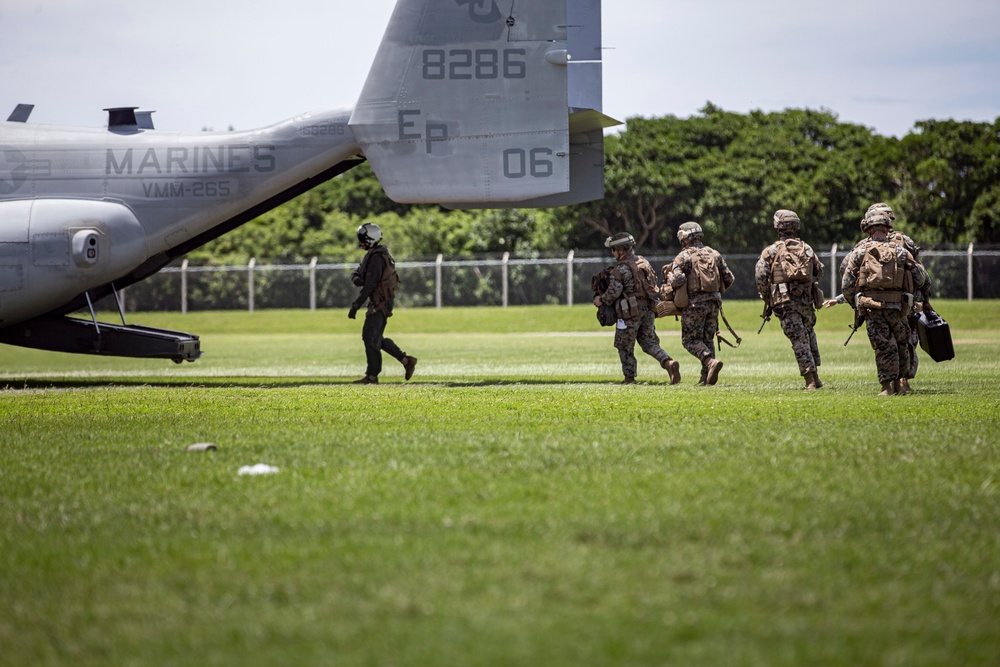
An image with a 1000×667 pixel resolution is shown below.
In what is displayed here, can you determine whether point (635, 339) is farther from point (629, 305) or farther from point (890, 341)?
point (890, 341)

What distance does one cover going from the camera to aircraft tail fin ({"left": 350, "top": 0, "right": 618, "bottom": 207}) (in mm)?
15109

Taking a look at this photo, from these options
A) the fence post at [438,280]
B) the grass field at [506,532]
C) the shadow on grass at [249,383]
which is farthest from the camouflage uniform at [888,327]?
the fence post at [438,280]

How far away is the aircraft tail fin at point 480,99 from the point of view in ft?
49.6

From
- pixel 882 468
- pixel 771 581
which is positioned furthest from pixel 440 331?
pixel 771 581

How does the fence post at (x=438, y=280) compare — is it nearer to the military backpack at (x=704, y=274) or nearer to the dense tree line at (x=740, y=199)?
the dense tree line at (x=740, y=199)

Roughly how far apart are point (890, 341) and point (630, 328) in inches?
144

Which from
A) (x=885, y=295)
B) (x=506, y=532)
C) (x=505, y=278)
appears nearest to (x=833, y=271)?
(x=505, y=278)

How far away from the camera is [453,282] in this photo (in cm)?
4469

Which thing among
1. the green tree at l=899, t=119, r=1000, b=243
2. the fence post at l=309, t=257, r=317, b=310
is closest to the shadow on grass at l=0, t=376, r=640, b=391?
the fence post at l=309, t=257, r=317, b=310

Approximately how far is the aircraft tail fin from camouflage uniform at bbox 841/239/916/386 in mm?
3937

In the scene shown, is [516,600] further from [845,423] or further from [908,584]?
[845,423]

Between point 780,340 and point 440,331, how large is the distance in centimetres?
1242

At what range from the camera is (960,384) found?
1442cm

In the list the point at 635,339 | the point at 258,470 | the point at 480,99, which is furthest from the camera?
the point at 635,339
